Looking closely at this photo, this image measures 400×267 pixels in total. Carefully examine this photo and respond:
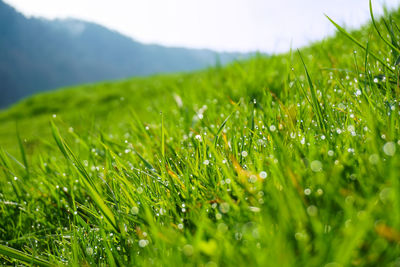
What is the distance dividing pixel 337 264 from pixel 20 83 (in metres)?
124

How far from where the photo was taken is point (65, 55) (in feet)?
380

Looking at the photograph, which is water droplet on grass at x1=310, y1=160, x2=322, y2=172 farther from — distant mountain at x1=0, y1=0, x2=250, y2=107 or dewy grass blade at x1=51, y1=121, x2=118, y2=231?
distant mountain at x1=0, y1=0, x2=250, y2=107

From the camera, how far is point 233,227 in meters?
0.77

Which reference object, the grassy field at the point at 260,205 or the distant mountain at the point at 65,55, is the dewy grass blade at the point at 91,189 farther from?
the distant mountain at the point at 65,55

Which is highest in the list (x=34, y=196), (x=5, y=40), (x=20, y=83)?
(x=5, y=40)

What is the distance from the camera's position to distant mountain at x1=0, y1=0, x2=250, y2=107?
10294 centimetres

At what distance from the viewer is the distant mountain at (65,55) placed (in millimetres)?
102938

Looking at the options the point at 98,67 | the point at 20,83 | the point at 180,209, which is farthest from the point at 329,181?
the point at 98,67

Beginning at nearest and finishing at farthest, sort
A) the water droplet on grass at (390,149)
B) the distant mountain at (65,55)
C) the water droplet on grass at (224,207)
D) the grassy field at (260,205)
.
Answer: the grassy field at (260,205), the water droplet on grass at (390,149), the water droplet on grass at (224,207), the distant mountain at (65,55)

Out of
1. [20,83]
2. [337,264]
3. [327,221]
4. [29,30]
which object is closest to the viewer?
[337,264]

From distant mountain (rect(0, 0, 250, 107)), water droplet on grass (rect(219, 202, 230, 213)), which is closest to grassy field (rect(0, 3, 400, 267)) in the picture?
water droplet on grass (rect(219, 202, 230, 213))

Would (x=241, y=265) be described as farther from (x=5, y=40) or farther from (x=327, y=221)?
(x=5, y=40)

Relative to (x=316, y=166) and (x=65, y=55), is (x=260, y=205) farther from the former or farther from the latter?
(x=65, y=55)

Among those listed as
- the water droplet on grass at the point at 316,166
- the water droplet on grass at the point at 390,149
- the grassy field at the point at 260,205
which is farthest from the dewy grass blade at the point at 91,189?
the water droplet on grass at the point at 390,149
